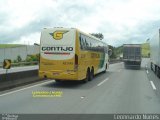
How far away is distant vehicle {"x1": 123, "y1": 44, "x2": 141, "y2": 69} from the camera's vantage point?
41656 mm

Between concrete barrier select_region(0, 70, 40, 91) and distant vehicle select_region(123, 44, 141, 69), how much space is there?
2226 cm

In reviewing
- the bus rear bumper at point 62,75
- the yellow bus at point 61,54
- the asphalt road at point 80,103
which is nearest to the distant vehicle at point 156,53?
the yellow bus at point 61,54

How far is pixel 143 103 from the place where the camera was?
42.8 feet

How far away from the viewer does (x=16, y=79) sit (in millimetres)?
18078

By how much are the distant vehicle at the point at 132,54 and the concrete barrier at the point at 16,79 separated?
2226 cm

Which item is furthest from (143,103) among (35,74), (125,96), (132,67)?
(132,67)

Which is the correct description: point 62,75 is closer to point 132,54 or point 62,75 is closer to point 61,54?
point 61,54

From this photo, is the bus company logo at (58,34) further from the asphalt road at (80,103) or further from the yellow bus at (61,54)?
the asphalt road at (80,103)

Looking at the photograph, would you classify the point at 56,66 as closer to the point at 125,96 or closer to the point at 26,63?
the point at 125,96

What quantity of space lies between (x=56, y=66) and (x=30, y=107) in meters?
7.12

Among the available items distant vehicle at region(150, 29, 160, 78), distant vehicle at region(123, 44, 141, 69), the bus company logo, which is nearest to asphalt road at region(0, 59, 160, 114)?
the bus company logo

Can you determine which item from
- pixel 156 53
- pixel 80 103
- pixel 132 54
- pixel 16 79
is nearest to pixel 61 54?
pixel 16 79

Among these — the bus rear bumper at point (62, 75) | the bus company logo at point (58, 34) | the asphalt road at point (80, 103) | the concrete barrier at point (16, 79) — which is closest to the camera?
the asphalt road at point (80, 103)

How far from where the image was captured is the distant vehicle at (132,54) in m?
→ 41.7
